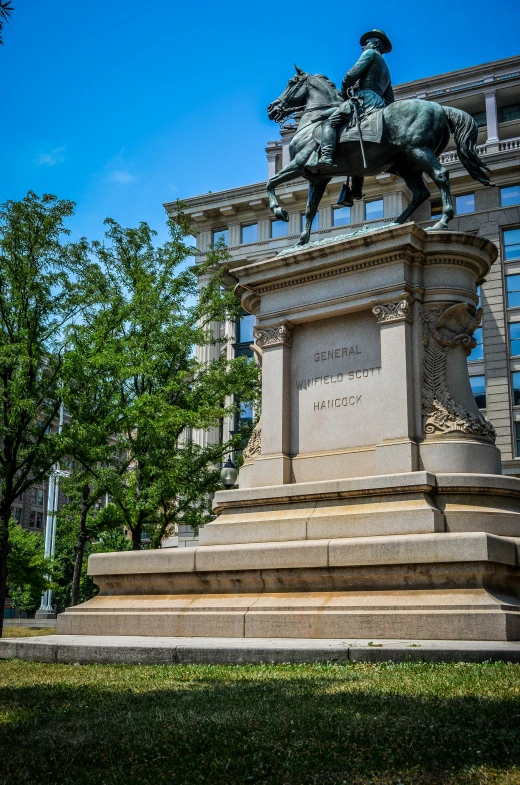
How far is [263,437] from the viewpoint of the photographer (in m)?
15.7

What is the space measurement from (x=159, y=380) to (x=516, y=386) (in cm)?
3018

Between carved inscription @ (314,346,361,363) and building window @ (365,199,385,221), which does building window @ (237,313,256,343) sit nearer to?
building window @ (365,199,385,221)

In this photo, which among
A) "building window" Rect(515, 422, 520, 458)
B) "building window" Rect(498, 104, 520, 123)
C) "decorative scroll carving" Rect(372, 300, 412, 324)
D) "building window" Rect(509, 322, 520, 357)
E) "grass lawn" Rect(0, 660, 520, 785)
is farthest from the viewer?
"building window" Rect(498, 104, 520, 123)

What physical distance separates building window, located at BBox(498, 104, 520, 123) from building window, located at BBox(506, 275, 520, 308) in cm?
1343

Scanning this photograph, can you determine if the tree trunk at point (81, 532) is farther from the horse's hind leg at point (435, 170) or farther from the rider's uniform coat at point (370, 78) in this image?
the horse's hind leg at point (435, 170)

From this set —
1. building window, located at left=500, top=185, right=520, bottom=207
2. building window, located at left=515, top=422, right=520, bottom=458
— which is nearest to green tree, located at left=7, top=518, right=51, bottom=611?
building window, located at left=515, top=422, right=520, bottom=458

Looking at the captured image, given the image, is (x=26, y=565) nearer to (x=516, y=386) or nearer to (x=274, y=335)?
(x=516, y=386)

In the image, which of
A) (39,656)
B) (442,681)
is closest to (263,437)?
(39,656)

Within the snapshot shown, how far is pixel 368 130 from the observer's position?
16.0 meters

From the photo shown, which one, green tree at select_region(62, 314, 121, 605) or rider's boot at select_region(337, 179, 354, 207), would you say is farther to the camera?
green tree at select_region(62, 314, 121, 605)

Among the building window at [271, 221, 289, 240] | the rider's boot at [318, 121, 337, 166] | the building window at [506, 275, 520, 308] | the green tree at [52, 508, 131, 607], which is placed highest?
the building window at [271, 221, 289, 240]

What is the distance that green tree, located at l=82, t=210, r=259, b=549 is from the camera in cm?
2673

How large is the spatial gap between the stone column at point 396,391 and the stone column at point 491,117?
46580mm

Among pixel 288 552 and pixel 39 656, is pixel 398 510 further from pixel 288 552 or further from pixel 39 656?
pixel 39 656
